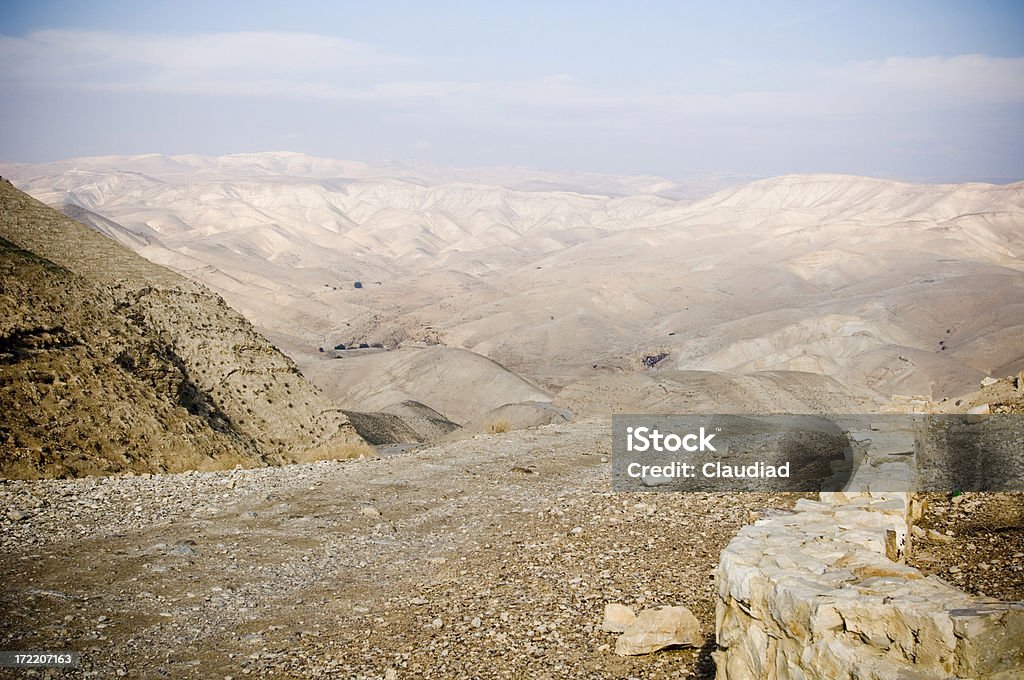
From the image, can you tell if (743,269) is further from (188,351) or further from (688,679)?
(688,679)

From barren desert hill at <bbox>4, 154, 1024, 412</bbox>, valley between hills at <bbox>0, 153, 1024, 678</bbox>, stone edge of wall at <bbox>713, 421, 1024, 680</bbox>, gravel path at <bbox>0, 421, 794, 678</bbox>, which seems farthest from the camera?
barren desert hill at <bbox>4, 154, 1024, 412</bbox>

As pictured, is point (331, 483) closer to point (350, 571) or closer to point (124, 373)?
point (350, 571)

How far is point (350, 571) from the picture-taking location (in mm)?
7684

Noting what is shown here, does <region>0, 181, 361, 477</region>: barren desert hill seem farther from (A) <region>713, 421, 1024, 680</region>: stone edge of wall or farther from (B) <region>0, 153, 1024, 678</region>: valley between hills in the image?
(A) <region>713, 421, 1024, 680</region>: stone edge of wall

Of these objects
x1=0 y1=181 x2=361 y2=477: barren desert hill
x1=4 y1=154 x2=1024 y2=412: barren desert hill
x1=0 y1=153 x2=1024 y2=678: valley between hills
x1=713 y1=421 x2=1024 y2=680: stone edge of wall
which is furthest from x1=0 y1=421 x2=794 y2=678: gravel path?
x1=4 y1=154 x2=1024 y2=412: barren desert hill

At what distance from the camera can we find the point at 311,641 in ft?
20.0

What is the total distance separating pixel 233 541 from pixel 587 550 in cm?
370

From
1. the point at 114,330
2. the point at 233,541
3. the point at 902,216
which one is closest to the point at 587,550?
the point at 233,541

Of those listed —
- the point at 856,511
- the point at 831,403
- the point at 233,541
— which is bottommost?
the point at 831,403

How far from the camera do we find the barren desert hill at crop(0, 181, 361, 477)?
1375cm

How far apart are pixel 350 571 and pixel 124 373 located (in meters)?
10.4

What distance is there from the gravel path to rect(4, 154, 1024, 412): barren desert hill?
28205 mm

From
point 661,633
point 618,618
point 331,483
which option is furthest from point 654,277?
point 661,633

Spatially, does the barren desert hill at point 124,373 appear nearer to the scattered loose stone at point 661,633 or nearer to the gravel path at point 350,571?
the gravel path at point 350,571
